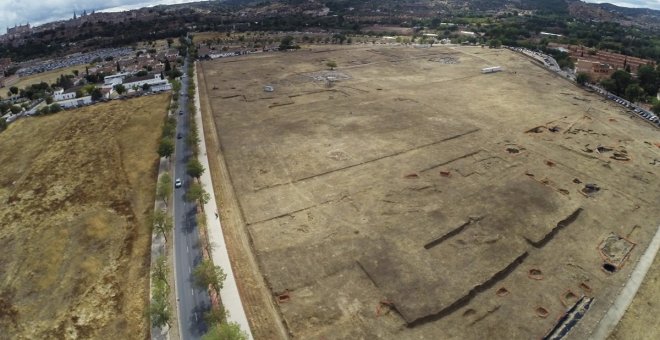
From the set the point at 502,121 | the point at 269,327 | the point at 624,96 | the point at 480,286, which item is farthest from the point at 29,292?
the point at 624,96

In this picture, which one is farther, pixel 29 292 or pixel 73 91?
pixel 73 91

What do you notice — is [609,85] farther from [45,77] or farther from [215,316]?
[45,77]

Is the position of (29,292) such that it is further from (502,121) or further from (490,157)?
(502,121)

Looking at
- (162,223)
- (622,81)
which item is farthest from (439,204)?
(622,81)

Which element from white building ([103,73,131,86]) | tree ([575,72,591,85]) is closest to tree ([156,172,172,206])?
white building ([103,73,131,86])

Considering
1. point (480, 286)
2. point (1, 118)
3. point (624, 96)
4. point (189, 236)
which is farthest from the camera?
point (624, 96)

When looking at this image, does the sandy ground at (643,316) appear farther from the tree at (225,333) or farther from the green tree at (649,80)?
the green tree at (649,80)
